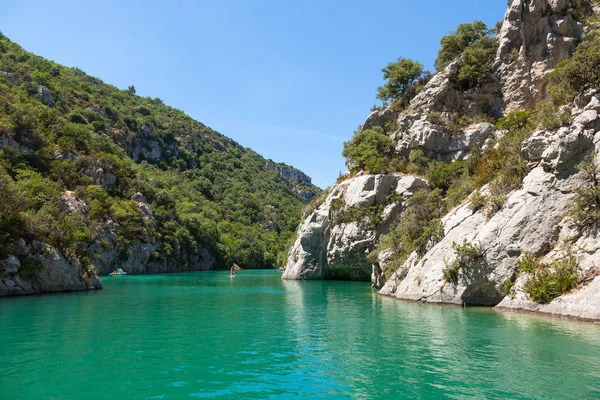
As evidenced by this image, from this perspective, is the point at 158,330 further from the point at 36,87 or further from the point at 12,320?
the point at 36,87

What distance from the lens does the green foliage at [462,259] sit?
26547 mm

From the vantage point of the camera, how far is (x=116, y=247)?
3167 inches

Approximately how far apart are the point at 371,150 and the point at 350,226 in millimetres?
10671

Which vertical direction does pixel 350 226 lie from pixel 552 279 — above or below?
above

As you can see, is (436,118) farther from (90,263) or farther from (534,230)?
(90,263)

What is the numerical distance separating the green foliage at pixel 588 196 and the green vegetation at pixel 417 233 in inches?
416

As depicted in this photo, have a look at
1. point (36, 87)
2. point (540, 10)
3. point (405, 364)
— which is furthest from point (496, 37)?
point (36, 87)

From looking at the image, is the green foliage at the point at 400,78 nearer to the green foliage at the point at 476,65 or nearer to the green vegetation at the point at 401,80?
the green vegetation at the point at 401,80

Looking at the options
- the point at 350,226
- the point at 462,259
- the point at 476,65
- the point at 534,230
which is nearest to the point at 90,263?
the point at 350,226

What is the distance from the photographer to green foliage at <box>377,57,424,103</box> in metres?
65.5

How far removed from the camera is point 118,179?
91188 mm

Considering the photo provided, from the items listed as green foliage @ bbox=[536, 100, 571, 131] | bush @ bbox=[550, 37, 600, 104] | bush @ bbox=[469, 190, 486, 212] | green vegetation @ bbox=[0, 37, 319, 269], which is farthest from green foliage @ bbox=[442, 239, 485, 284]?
green vegetation @ bbox=[0, 37, 319, 269]

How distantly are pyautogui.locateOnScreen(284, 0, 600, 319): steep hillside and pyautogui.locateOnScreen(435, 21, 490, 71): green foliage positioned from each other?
0.19 m

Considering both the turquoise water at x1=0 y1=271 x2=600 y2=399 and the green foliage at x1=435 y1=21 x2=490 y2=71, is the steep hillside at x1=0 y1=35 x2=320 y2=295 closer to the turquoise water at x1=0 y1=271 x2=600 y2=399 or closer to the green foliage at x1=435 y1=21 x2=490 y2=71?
the turquoise water at x1=0 y1=271 x2=600 y2=399
